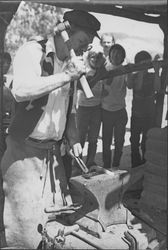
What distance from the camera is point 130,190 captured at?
209 inches

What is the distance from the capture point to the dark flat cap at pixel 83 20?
3.34 metres

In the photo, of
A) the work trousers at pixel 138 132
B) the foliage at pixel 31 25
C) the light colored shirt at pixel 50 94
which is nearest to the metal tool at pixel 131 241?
the light colored shirt at pixel 50 94

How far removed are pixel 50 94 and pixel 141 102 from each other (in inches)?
128

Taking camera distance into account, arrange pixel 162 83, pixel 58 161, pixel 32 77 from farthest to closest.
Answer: pixel 162 83 < pixel 58 161 < pixel 32 77

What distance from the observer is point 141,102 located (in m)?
6.37

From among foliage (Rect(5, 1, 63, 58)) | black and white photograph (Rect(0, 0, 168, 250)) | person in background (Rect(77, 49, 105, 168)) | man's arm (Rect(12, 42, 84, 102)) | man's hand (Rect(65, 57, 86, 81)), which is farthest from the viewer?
foliage (Rect(5, 1, 63, 58))

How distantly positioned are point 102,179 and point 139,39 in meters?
16.1

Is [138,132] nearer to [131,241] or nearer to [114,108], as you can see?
[114,108]

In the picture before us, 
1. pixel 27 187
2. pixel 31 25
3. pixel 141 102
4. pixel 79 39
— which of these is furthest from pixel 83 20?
pixel 31 25

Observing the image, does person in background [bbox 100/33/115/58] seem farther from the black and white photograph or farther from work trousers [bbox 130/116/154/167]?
the black and white photograph

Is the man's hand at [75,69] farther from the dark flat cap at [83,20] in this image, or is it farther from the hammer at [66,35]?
the dark flat cap at [83,20]

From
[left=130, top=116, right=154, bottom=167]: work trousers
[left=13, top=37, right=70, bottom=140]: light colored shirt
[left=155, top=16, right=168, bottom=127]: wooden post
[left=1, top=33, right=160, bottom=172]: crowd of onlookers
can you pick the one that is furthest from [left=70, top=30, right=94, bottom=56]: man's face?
[left=130, top=116, right=154, bottom=167]: work trousers

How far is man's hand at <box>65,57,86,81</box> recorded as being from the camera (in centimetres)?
305

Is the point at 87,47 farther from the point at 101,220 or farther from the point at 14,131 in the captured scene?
the point at 101,220
